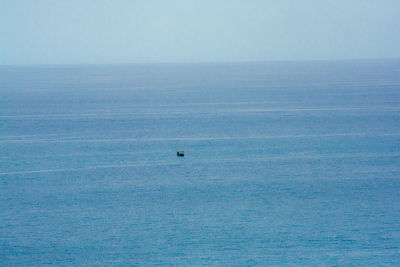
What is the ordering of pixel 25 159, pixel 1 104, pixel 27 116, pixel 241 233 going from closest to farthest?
pixel 241 233 < pixel 25 159 < pixel 27 116 < pixel 1 104

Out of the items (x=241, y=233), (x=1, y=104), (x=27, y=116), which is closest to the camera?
(x=241, y=233)

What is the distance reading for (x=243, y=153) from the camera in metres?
22.6

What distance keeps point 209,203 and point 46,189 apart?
593 cm

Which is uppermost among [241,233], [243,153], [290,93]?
[241,233]

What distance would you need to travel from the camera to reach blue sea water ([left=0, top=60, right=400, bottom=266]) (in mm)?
12320

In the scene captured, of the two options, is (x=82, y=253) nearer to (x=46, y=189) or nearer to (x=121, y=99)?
(x=46, y=189)

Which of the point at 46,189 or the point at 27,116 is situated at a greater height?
the point at 46,189

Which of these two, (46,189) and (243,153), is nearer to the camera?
(46,189)

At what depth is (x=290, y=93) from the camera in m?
47.8

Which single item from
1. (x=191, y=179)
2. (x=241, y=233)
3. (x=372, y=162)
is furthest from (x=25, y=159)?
(x=372, y=162)

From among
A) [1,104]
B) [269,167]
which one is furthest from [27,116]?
[269,167]

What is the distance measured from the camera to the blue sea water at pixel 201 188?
1232 centimetres

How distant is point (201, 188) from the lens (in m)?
17.7

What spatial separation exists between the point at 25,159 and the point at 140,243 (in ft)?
36.1
